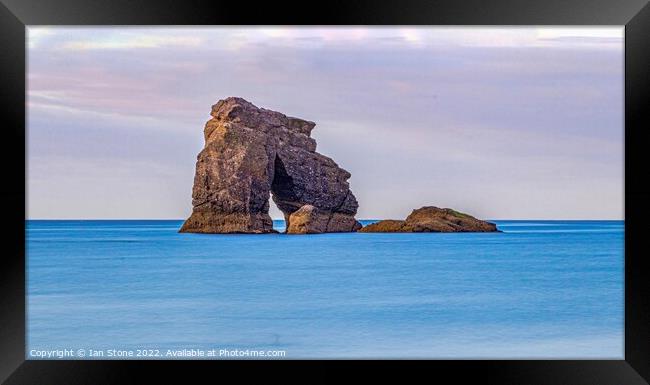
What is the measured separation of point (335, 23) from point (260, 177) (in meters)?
30.2

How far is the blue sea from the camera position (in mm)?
9203

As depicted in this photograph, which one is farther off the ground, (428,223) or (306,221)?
(306,221)

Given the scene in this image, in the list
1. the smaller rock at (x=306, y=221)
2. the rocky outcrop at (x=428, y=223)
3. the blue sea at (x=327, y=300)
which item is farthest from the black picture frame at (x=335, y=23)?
the rocky outcrop at (x=428, y=223)

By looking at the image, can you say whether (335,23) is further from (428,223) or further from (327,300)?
(428,223)

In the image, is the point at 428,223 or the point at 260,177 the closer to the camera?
the point at 260,177

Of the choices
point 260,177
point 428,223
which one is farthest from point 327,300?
point 428,223

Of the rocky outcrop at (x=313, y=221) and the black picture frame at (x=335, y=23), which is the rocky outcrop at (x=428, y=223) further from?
the black picture frame at (x=335, y=23)

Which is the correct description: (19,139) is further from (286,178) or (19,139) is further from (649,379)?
(286,178)

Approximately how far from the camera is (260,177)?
1383 inches

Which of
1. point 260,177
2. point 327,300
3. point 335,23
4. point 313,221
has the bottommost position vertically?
point 327,300

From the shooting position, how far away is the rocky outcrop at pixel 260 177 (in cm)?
3494

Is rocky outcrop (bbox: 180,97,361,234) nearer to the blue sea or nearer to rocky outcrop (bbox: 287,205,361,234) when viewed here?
rocky outcrop (bbox: 287,205,361,234)

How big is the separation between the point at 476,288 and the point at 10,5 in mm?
14424

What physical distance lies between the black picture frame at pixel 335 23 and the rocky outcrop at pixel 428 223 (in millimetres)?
37147
